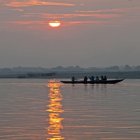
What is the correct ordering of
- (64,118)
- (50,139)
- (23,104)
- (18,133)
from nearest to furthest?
(50,139) < (18,133) < (64,118) < (23,104)

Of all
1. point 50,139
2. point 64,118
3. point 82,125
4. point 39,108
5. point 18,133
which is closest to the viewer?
point 50,139

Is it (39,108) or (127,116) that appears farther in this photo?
(39,108)

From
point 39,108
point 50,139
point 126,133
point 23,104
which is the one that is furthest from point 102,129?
point 23,104

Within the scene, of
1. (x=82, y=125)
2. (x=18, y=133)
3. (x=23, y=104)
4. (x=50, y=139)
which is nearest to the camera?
(x=50, y=139)

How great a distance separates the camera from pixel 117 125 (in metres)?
26.9

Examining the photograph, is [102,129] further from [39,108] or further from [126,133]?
[39,108]

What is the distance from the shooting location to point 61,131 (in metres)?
24.8

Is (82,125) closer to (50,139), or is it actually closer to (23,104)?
(50,139)

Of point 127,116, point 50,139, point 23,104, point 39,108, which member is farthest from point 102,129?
point 23,104

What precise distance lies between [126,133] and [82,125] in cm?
300

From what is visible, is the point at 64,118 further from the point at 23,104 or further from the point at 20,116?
the point at 23,104

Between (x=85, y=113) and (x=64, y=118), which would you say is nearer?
(x=64, y=118)

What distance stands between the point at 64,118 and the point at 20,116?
2.45 meters

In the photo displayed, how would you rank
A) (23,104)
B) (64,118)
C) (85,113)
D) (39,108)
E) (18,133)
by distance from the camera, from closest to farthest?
(18,133), (64,118), (85,113), (39,108), (23,104)
